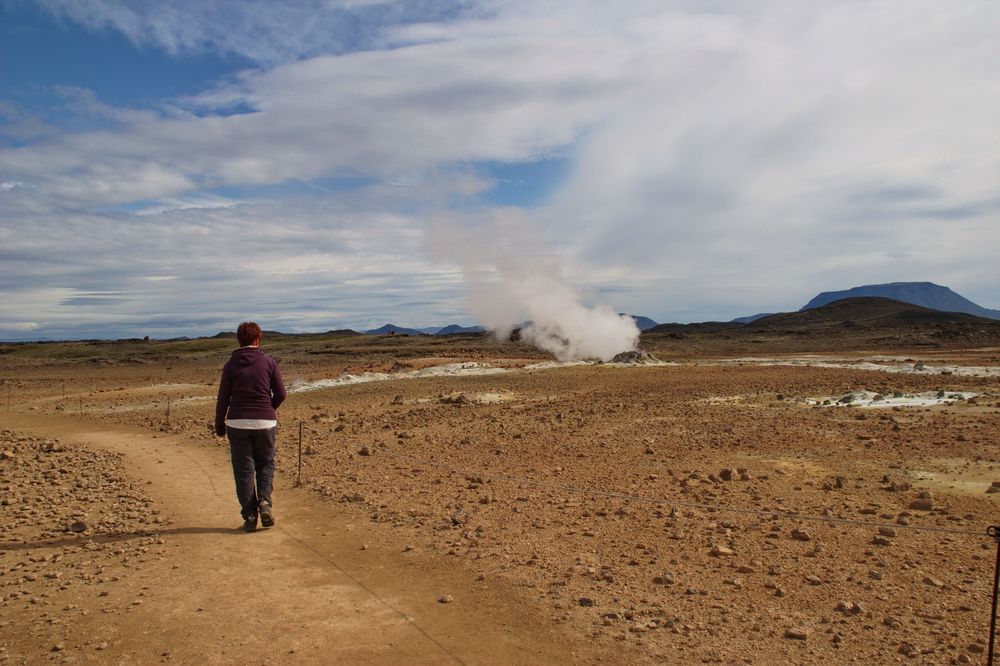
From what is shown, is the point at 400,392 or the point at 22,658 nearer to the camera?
the point at 22,658

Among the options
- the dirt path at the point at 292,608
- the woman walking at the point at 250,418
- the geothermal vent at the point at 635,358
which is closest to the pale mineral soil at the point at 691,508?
the dirt path at the point at 292,608

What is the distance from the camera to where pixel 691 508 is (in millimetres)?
9258

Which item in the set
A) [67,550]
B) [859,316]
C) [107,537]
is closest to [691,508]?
[107,537]

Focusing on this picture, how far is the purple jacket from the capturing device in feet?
25.8

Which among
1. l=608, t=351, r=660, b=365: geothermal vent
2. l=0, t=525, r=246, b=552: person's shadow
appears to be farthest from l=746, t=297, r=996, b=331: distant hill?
l=0, t=525, r=246, b=552: person's shadow

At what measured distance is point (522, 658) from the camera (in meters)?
5.12

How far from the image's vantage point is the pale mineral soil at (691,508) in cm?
569

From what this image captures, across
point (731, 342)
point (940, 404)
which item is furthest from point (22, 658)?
point (731, 342)

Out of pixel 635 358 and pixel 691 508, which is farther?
pixel 635 358

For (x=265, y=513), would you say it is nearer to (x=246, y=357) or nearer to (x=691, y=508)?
(x=246, y=357)

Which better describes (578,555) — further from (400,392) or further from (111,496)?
(400,392)

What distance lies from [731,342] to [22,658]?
71.2m

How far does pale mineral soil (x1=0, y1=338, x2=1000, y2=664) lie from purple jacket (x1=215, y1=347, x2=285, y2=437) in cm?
Answer: 193

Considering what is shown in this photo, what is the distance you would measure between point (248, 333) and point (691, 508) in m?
6.02
